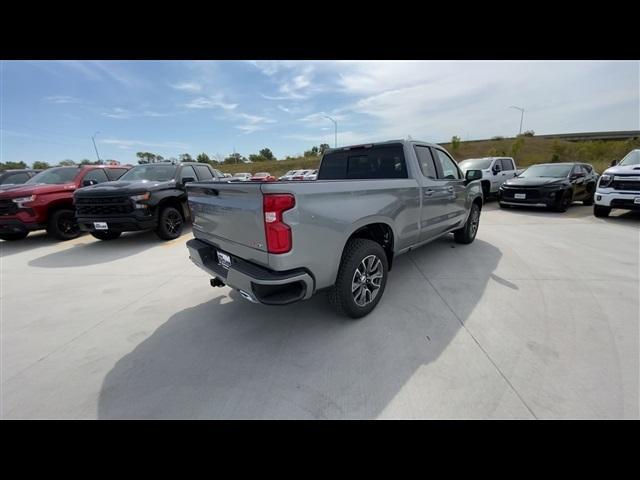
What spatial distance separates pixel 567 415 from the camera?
67.8 inches

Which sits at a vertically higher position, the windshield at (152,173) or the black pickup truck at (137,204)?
the windshield at (152,173)

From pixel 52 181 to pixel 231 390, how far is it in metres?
8.34

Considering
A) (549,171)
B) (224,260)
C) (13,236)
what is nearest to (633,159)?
(549,171)

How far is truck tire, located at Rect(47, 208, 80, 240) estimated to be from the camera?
20.7 feet

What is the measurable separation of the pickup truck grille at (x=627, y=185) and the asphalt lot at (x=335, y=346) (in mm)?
3802

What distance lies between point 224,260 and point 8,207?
22.4 ft

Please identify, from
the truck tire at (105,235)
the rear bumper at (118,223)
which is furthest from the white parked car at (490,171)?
the truck tire at (105,235)

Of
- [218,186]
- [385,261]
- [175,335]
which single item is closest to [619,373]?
[385,261]

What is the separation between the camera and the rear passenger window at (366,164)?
11.6 feet

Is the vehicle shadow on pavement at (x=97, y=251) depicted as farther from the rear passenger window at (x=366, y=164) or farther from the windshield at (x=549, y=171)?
the windshield at (x=549, y=171)

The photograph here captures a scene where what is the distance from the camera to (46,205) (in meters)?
6.17

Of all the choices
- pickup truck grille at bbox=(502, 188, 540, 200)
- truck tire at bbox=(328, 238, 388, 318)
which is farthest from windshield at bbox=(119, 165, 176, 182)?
pickup truck grille at bbox=(502, 188, 540, 200)

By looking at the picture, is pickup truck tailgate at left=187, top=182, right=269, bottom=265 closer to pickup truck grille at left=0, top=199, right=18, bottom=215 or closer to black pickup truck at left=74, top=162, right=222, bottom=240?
black pickup truck at left=74, top=162, right=222, bottom=240

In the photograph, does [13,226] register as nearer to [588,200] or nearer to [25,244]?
[25,244]
